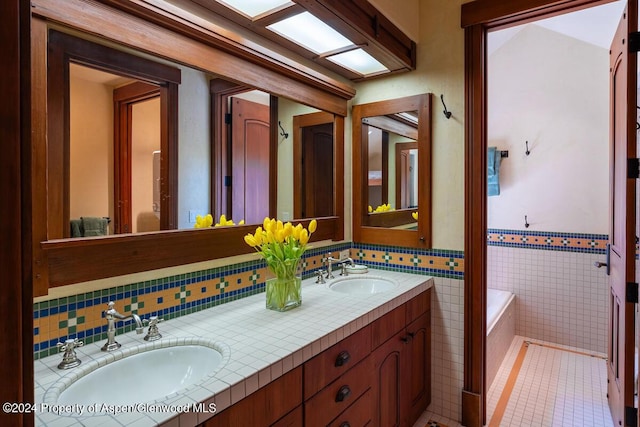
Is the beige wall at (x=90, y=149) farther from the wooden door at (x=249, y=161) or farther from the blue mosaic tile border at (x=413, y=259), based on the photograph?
the blue mosaic tile border at (x=413, y=259)

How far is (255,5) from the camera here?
4.76ft

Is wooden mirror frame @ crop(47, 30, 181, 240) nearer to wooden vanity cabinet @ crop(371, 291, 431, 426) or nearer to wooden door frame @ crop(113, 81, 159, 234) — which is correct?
wooden door frame @ crop(113, 81, 159, 234)

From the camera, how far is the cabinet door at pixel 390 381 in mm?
1575

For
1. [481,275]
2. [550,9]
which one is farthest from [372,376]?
[550,9]

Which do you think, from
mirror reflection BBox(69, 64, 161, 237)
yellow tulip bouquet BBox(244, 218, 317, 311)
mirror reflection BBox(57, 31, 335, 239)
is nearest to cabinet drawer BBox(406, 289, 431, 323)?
yellow tulip bouquet BBox(244, 218, 317, 311)

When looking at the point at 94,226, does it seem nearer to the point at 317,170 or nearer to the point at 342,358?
the point at 342,358

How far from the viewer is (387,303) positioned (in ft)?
5.29

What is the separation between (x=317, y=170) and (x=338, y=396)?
1.34 meters

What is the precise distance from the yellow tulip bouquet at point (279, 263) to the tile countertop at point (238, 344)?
5 centimetres

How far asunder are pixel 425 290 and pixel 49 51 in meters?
1.95

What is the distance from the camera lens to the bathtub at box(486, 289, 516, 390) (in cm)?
249

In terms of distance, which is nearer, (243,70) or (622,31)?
(243,70)

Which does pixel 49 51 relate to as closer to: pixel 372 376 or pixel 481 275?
pixel 372 376

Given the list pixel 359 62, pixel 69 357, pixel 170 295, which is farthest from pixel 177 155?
pixel 359 62
